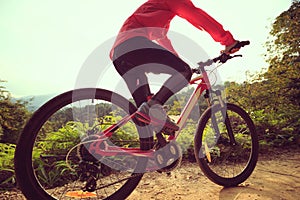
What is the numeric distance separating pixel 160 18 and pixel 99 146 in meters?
1.26

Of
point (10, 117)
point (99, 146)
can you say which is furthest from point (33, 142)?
point (10, 117)

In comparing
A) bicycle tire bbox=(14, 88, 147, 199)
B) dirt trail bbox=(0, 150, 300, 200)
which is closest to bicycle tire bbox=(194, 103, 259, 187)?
dirt trail bbox=(0, 150, 300, 200)

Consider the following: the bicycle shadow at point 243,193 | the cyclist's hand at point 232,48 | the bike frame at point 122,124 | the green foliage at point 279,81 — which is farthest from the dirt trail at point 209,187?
the green foliage at point 279,81

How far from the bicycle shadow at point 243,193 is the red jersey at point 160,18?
1651 millimetres

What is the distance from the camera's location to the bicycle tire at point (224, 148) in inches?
103

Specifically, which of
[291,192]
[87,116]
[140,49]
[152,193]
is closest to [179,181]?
[152,193]

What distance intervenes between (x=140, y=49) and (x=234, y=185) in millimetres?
1935

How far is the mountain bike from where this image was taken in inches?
68.9

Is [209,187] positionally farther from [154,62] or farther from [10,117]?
[10,117]

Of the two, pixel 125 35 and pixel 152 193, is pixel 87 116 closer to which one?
pixel 125 35

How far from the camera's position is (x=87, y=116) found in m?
2.26

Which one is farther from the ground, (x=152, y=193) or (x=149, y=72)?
(x=149, y=72)

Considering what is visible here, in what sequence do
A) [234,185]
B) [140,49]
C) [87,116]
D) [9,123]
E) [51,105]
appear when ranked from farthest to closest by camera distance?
[9,123] → [234,185] → [87,116] → [140,49] → [51,105]

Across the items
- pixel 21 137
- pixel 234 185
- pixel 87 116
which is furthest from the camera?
pixel 234 185
